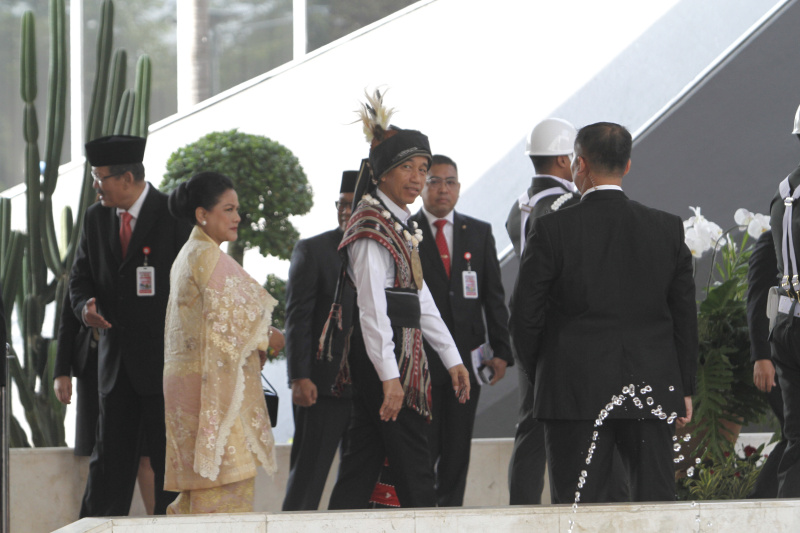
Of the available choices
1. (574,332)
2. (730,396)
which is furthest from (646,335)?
(730,396)

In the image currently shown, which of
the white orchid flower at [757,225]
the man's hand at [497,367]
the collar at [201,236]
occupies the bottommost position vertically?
the man's hand at [497,367]

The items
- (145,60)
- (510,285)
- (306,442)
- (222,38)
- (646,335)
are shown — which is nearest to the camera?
(646,335)

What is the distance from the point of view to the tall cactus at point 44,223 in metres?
4.89

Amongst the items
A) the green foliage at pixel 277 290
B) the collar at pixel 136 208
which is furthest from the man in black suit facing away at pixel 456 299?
the green foliage at pixel 277 290

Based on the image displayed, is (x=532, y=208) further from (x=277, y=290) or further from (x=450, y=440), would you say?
(x=277, y=290)

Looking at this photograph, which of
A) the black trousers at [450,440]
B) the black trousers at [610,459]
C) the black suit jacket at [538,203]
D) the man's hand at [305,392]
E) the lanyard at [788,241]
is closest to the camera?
the black trousers at [610,459]

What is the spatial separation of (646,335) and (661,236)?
278 mm

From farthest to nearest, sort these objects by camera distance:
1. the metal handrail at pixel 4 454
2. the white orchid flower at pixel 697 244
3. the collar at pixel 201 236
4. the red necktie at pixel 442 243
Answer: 1. the white orchid flower at pixel 697 244
2. the red necktie at pixel 442 243
3. the collar at pixel 201 236
4. the metal handrail at pixel 4 454

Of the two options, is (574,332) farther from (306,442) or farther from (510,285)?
(510,285)

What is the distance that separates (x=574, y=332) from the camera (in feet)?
9.46

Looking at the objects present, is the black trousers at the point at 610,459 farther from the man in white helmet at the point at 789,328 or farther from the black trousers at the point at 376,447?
the man in white helmet at the point at 789,328

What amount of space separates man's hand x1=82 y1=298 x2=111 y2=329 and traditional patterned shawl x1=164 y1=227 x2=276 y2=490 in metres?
0.57

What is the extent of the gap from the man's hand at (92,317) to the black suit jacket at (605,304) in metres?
1.69

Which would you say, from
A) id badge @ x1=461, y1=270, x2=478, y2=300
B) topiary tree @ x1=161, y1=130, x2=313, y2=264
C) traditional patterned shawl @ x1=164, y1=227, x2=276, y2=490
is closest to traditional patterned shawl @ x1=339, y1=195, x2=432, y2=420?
traditional patterned shawl @ x1=164, y1=227, x2=276, y2=490
